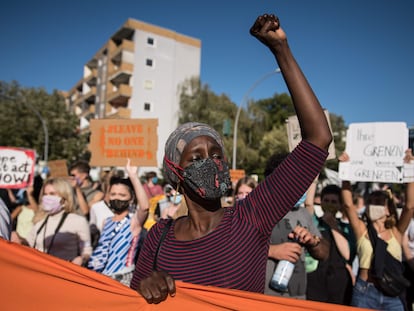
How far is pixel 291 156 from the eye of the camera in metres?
1.48

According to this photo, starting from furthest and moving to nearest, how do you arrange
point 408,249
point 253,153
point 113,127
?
point 253,153 → point 113,127 → point 408,249

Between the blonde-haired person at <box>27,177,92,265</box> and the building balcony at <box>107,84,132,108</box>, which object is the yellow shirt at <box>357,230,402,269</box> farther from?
the building balcony at <box>107,84,132,108</box>

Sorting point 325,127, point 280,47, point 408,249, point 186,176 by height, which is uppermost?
point 280,47

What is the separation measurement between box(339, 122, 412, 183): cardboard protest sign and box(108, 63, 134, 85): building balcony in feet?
127

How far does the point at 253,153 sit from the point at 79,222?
97.3 ft

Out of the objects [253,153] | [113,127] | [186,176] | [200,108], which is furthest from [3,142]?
[186,176]

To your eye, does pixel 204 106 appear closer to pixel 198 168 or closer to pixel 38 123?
pixel 38 123

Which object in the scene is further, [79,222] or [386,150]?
[386,150]

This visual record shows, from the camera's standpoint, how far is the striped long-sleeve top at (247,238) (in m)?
1.46

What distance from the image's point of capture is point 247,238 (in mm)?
1563

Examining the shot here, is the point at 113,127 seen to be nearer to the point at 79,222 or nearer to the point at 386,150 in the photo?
the point at 79,222

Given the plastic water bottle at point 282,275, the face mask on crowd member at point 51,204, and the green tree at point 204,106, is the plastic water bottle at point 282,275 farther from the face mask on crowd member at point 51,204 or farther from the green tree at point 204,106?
Result: the green tree at point 204,106

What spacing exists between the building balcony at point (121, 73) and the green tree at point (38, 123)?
8129 mm

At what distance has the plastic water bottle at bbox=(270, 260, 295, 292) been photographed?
277 centimetres
